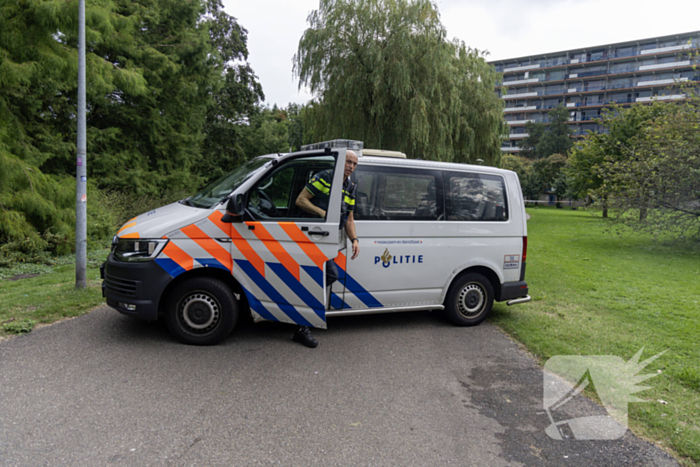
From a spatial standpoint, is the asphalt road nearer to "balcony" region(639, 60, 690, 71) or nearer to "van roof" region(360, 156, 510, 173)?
"van roof" region(360, 156, 510, 173)

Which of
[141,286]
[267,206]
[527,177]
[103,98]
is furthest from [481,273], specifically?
[527,177]

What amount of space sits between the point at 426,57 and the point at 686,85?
823 cm

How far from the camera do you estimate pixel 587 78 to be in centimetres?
8362

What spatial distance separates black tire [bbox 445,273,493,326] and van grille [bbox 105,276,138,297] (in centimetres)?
372

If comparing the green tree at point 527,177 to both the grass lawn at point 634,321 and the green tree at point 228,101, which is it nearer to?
the green tree at point 228,101

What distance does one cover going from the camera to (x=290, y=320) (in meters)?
4.84

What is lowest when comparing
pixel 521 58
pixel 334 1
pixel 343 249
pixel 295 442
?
pixel 295 442

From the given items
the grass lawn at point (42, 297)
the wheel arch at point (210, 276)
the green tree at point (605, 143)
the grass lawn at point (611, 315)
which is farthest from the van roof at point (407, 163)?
the green tree at point (605, 143)

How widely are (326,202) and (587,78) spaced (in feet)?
311

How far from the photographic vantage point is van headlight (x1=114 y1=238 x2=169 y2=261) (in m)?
4.54

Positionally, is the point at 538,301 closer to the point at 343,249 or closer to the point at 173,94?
the point at 343,249

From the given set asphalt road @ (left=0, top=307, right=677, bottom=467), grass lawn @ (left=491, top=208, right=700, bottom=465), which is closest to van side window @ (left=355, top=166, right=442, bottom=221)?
asphalt road @ (left=0, top=307, right=677, bottom=467)

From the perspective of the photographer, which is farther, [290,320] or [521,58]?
[521,58]

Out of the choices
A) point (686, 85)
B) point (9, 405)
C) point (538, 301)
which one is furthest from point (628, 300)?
point (686, 85)
